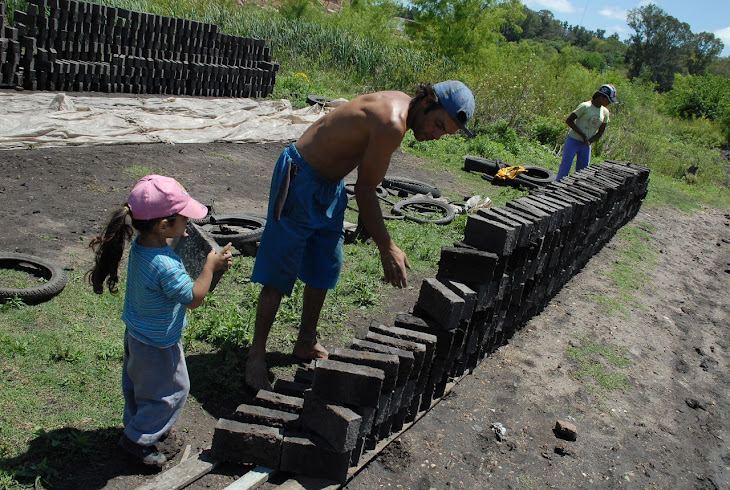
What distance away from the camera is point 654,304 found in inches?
285

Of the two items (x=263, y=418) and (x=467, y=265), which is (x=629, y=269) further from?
(x=263, y=418)

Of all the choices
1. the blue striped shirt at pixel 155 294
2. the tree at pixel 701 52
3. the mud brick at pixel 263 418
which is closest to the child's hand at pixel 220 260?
the blue striped shirt at pixel 155 294

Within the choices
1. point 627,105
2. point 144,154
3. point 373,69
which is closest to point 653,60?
point 627,105

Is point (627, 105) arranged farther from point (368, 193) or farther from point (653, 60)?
point (653, 60)

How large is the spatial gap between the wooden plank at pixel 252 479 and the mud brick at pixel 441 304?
54.4 inches

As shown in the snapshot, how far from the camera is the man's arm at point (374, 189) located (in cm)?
354

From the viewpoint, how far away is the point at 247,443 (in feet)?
10.2

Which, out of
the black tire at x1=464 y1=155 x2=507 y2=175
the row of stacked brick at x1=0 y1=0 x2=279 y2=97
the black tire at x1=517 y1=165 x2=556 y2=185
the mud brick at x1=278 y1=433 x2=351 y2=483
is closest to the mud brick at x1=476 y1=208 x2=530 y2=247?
the mud brick at x1=278 y1=433 x2=351 y2=483

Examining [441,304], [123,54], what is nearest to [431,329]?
[441,304]

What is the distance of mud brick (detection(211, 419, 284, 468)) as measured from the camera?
122 inches

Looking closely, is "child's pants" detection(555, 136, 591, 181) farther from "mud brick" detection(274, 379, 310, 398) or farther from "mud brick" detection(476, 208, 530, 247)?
"mud brick" detection(274, 379, 310, 398)

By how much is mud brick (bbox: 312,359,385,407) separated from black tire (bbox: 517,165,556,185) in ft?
31.2

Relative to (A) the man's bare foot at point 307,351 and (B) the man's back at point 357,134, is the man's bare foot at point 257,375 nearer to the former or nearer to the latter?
(A) the man's bare foot at point 307,351

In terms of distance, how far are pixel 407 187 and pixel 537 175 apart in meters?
4.02
